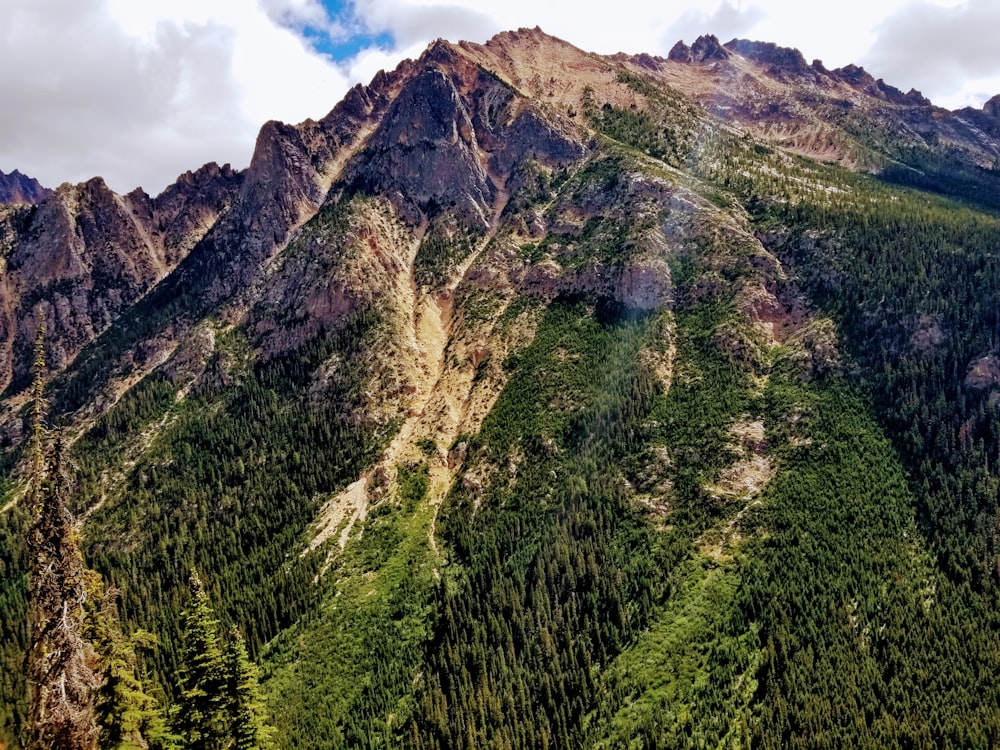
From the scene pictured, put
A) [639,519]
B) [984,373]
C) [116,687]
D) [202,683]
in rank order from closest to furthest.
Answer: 1. [116,687]
2. [202,683]
3. [639,519]
4. [984,373]

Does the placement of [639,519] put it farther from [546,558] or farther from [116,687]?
[116,687]

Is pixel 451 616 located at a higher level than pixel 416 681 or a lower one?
higher

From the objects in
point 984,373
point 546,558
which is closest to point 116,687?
point 546,558

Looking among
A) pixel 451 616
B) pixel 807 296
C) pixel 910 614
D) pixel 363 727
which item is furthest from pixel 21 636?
pixel 807 296

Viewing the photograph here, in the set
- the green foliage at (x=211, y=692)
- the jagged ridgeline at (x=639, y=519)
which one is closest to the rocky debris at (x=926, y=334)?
the jagged ridgeline at (x=639, y=519)

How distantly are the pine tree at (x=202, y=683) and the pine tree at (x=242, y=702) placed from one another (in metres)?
0.61

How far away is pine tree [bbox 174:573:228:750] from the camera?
153 ft

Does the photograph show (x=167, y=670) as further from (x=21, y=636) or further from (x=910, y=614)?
(x=910, y=614)

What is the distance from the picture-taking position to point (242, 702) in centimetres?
4881

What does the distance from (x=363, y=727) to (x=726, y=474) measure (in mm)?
88011

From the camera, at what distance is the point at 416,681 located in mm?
122875

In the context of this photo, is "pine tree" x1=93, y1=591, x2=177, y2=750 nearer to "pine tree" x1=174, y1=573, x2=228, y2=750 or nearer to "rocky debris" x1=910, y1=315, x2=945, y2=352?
"pine tree" x1=174, y1=573, x2=228, y2=750

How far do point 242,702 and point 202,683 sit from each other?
11.2ft

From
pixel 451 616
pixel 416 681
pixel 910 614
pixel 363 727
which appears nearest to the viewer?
pixel 910 614
